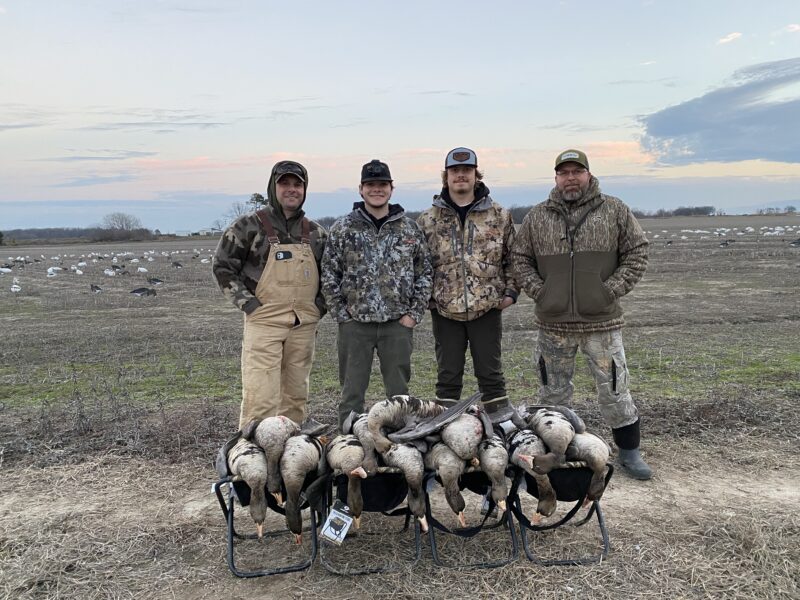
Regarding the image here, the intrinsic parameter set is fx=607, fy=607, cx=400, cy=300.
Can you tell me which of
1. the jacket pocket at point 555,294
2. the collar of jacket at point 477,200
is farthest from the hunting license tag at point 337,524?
the collar of jacket at point 477,200

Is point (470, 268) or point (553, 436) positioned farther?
point (470, 268)

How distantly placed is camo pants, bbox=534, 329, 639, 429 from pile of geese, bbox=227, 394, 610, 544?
1.31m

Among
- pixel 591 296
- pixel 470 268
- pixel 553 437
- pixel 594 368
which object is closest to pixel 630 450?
pixel 594 368

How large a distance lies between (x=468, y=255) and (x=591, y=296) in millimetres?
1075

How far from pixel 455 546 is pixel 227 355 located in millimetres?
7151

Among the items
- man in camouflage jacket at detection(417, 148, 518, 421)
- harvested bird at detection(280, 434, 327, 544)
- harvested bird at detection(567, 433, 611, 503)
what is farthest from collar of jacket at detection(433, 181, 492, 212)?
harvested bird at detection(280, 434, 327, 544)

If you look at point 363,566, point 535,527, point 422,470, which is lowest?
point 363,566

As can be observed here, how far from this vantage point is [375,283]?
5031mm

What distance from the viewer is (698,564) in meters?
3.89

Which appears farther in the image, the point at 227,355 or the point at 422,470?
the point at 227,355

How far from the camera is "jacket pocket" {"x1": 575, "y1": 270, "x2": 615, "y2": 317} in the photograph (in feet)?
16.4

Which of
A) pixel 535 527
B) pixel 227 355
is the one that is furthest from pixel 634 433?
pixel 227 355

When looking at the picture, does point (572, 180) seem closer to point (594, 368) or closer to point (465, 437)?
point (594, 368)

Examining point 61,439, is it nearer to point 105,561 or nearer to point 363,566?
point 105,561
